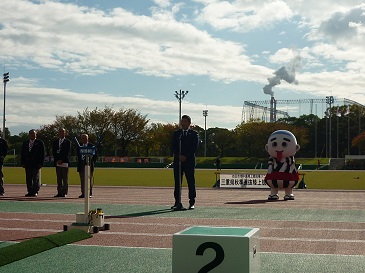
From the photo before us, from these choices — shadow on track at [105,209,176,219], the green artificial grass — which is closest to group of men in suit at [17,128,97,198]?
shadow on track at [105,209,176,219]

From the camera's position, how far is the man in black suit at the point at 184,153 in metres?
14.2

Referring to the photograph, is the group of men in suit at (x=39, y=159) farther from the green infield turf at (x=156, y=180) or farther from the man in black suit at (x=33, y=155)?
the green infield turf at (x=156, y=180)

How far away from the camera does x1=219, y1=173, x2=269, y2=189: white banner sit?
25.2m

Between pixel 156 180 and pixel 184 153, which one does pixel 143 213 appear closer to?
pixel 184 153

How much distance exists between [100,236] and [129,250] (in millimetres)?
1384

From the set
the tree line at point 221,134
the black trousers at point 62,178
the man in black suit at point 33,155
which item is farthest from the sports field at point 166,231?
the tree line at point 221,134

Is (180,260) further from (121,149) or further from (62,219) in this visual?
(121,149)

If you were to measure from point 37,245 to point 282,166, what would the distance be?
38.2 ft

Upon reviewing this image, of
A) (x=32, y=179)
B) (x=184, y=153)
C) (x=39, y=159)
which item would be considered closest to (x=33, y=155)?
(x=39, y=159)

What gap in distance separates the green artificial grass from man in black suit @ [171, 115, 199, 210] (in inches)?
196

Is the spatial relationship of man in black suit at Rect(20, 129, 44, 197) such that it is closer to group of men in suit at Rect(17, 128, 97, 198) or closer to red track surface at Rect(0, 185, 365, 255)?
group of men in suit at Rect(17, 128, 97, 198)

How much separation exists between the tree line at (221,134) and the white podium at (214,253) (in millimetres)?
94382

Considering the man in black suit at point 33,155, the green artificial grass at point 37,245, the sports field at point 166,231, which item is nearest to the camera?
the sports field at point 166,231

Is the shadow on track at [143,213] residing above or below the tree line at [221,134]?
below
